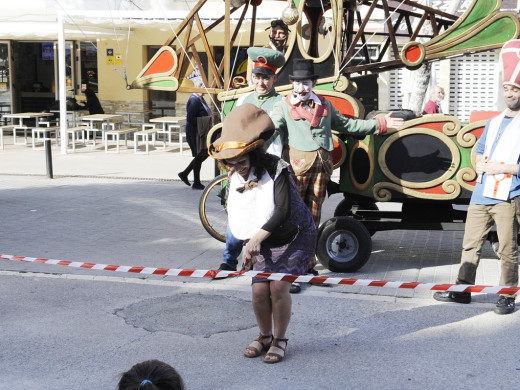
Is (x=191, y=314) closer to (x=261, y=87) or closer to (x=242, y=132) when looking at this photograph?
(x=242, y=132)

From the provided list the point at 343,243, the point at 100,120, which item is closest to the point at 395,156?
the point at 343,243

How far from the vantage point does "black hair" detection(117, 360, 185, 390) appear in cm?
229

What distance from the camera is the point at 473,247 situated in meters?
5.68

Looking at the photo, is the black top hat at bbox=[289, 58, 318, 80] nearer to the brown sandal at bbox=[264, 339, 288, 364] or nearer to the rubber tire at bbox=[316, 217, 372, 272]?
the rubber tire at bbox=[316, 217, 372, 272]

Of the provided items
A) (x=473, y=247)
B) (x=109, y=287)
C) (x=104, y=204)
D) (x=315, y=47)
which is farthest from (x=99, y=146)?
(x=473, y=247)

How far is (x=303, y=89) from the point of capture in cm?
618

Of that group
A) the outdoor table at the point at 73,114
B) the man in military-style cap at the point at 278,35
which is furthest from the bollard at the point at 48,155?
the outdoor table at the point at 73,114

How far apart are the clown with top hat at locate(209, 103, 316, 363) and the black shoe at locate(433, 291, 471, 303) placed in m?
1.67

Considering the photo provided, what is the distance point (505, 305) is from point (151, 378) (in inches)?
155

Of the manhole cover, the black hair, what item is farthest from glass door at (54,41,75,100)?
the black hair

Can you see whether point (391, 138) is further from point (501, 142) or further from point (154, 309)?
point (154, 309)

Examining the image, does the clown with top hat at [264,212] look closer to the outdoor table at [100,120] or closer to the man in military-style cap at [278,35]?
the man in military-style cap at [278,35]

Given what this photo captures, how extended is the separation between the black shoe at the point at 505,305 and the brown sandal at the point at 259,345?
1.77 metres

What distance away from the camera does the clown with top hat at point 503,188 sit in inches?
214
